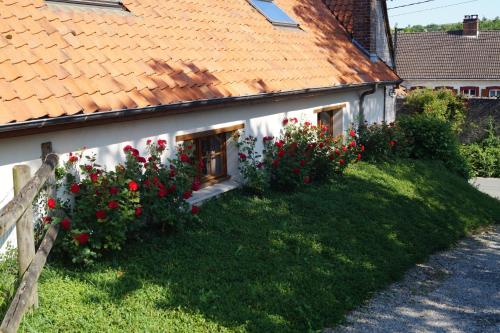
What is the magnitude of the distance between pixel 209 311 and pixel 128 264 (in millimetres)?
1216

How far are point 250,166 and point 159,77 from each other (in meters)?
2.32

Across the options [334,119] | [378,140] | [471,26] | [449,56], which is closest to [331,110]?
[334,119]

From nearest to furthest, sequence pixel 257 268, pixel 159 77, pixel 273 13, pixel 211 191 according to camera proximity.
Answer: pixel 257 268 → pixel 159 77 → pixel 211 191 → pixel 273 13

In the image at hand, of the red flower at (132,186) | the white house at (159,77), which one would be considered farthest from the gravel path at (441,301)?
the white house at (159,77)

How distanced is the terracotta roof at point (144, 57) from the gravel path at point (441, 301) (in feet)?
12.1

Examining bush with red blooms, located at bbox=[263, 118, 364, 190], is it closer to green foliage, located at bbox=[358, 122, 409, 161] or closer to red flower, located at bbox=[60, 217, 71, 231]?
green foliage, located at bbox=[358, 122, 409, 161]

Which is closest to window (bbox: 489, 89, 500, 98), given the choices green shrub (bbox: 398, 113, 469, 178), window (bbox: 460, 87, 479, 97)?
window (bbox: 460, 87, 479, 97)

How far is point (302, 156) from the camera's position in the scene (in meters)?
9.73

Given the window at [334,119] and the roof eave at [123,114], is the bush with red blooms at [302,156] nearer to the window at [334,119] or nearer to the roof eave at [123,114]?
the roof eave at [123,114]

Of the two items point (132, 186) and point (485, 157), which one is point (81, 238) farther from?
point (485, 157)

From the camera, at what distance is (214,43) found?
9531 millimetres

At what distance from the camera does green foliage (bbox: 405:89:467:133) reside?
72.7 ft

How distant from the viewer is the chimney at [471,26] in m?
38.1

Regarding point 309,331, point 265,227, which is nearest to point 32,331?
point 309,331
